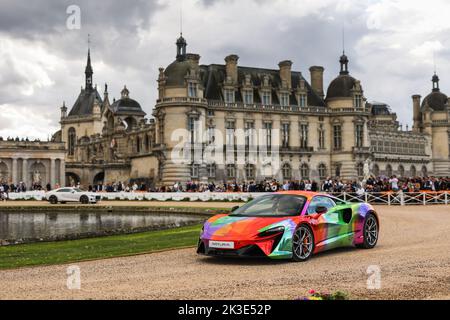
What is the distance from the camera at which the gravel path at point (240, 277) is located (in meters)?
8.98

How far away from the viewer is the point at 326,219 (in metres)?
13.8

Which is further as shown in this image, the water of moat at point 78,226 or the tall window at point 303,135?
the tall window at point 303,135

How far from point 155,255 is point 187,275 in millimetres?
3084

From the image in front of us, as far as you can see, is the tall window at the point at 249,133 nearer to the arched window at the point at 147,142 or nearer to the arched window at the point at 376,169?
the arched window at the point at 147,142

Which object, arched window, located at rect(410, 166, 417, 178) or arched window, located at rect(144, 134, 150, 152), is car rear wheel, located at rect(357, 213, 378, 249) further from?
arched window, located at rect(410, 166, 417, 178)

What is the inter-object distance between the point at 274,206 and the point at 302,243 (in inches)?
51.0

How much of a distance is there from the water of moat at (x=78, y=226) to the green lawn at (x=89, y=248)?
78 centimetres

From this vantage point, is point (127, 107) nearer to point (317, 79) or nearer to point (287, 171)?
point (317, 79)

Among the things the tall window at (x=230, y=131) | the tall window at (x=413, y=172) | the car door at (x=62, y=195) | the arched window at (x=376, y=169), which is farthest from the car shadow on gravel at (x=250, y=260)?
the tall window at (x=413, y=172)

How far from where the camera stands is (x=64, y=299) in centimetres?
859

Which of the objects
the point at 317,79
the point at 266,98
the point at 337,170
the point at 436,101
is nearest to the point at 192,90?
the point at 266,98

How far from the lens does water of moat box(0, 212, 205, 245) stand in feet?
62.9

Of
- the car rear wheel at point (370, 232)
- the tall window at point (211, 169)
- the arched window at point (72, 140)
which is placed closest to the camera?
the car rear wheel at point (370, 232)
